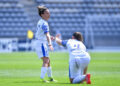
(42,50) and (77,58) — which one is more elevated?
(42,50)

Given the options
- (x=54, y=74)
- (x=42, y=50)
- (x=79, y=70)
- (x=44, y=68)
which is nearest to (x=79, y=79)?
(x=79, y=70)

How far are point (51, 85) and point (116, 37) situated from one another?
36.3m

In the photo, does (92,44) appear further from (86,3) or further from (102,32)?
(86,3)

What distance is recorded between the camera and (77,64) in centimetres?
910

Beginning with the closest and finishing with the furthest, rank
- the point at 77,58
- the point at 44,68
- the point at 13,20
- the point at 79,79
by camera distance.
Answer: the point at 79,79, the point at 77,58, the point at 44,68, the point at 13,20

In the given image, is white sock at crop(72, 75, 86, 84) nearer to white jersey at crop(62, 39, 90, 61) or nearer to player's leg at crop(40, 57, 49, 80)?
white jersey at crop(62, 39, 90, 61)

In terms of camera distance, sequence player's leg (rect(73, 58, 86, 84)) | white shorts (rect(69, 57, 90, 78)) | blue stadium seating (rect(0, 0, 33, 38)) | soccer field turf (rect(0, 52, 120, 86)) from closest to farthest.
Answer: player's leg (rect(73, 58, 86, 84)), white shorts (rect(69, 57, 90, 78)), soccer field turf (rect(0, 52, 120, 86)), blue stadium seating (rect(0, 0, 33, 38))

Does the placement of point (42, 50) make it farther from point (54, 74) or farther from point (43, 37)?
point (54, 74)

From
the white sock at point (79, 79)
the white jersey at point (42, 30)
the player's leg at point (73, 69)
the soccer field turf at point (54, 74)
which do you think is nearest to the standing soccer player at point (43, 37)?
the white jersey at point (42, 30)

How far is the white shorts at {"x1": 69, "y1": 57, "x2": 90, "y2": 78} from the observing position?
29.7ft

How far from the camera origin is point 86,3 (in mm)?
48562

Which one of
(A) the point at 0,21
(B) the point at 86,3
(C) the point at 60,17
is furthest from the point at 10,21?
(B) the point at 86,3

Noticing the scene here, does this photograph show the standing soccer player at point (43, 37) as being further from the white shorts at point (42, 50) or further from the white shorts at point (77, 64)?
the white shorts at point (77, 64)

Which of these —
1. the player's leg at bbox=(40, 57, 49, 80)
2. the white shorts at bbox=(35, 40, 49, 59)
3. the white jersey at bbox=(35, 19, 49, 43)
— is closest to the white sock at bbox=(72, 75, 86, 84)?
the player's leg at bbox=(40, 57, 49, 80)
